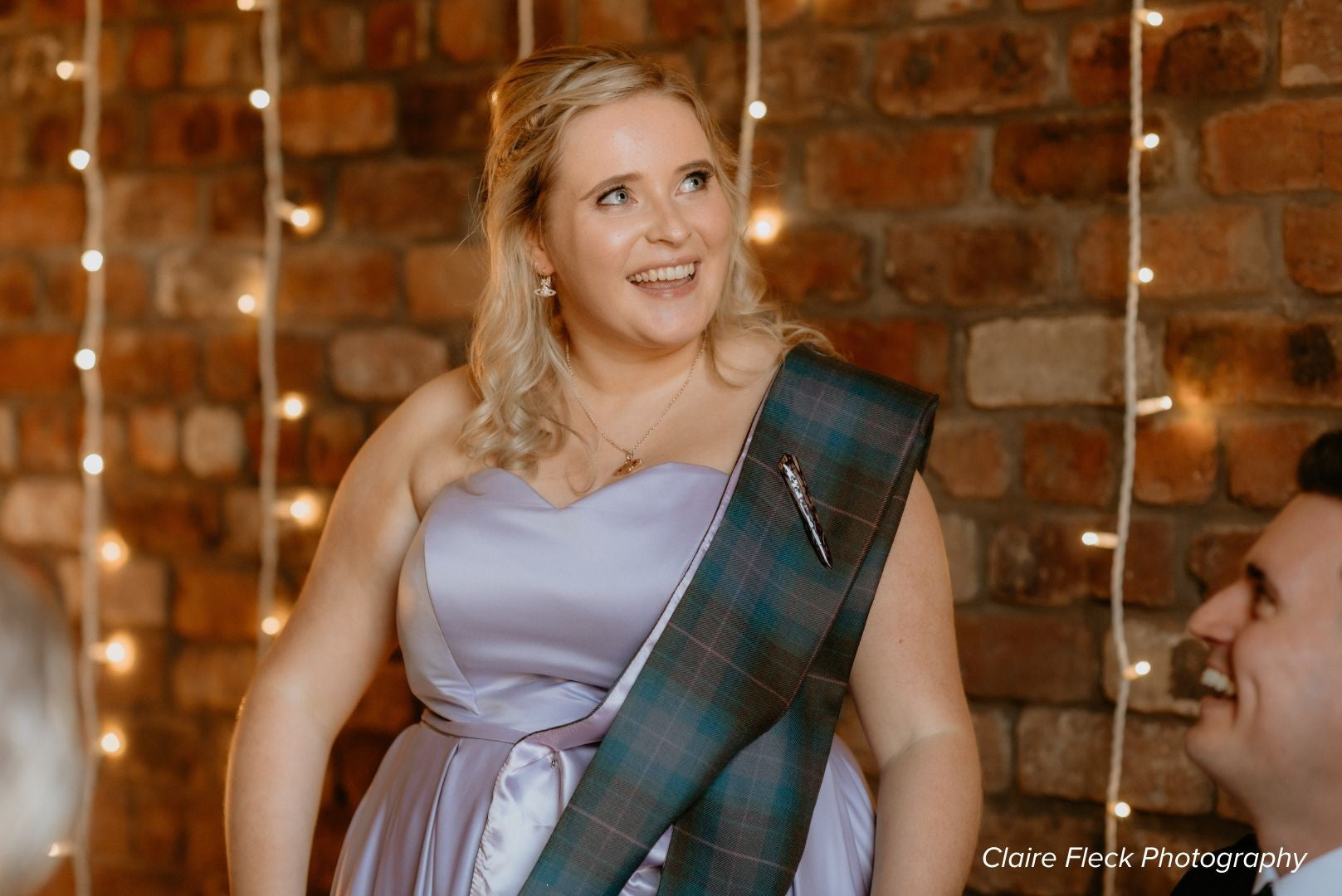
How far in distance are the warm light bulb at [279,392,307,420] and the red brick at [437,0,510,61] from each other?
2.06 feet

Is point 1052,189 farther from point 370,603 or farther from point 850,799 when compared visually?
point 370,603

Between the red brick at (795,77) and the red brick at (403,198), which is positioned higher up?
the red brick at (795,77)

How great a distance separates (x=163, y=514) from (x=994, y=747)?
1493 millimetres

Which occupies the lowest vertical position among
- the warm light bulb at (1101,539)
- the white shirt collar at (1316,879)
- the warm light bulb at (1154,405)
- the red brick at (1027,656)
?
the red brick at (1027,656)

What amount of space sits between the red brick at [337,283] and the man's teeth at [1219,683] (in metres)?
1.55

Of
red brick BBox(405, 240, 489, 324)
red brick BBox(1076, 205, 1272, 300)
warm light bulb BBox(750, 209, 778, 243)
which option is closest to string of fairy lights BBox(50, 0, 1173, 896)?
warm light bulb BBox(750, 209, 778, 243)

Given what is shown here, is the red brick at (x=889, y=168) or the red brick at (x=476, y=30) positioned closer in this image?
the red brick at (x=889, y=168)

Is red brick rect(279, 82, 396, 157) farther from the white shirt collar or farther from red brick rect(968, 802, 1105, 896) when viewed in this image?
the white shirt collar

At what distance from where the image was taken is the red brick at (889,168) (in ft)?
6.30

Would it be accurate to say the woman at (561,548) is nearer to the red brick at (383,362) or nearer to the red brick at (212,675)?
the red brick at (383,362)

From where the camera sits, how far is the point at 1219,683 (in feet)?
3.58

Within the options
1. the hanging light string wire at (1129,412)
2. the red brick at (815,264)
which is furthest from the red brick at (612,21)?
the hanging light string wire at (1129,412)

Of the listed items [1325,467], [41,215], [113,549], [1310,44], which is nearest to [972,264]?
[1310,44]

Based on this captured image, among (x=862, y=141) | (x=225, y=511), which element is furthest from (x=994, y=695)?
(x=225, y=511)
